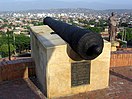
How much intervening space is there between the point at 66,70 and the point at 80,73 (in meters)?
0.45

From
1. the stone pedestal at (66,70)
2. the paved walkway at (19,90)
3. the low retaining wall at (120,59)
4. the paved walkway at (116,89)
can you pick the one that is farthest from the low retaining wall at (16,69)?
the low retaining wall at (120,59)

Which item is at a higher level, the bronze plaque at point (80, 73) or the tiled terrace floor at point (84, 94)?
the bronze plaque at point (80, 73)

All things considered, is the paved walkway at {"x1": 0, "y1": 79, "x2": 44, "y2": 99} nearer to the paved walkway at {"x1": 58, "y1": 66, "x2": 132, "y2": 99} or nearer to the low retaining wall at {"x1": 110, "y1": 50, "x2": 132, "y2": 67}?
the paved walkway at {"x1": 58, "y1": 66, "x2": 132, "y2": 99}

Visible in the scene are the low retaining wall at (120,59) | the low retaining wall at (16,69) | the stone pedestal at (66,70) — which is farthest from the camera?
the low retaining wall at (120,59)

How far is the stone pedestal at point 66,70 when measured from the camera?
521 centimetres

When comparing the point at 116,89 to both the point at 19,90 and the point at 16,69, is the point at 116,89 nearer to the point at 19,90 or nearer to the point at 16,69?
the point at 19,90

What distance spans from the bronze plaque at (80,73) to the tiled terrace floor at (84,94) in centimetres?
32

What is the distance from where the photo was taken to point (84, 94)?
5.65 m

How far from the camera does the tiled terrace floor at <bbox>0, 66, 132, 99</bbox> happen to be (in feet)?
18.1

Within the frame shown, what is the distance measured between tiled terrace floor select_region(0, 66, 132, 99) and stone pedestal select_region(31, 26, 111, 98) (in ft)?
0.68

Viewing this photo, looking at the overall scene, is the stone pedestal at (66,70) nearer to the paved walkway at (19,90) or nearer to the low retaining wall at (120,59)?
the paved walkway at (19,90)

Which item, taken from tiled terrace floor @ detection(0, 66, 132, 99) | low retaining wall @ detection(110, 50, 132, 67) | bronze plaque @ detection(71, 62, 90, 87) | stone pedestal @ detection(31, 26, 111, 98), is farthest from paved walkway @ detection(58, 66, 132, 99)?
low retaining wall @ detection(110, 50, 132, 67)

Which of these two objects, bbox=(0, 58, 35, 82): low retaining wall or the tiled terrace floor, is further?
bbox=(0, 58, 35, 82): low retaining wall

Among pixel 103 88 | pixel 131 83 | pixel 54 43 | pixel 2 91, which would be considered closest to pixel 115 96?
pixel 103 88
